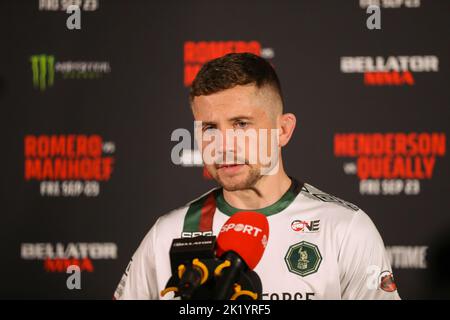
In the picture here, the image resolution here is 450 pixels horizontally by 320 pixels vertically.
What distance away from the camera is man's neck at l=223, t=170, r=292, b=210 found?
177 cm

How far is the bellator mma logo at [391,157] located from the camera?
252cm

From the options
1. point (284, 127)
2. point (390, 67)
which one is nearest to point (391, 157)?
point (390, 67)

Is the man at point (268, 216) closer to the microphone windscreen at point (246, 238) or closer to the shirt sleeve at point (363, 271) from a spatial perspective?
the shirt sleeve at point (363, 271)

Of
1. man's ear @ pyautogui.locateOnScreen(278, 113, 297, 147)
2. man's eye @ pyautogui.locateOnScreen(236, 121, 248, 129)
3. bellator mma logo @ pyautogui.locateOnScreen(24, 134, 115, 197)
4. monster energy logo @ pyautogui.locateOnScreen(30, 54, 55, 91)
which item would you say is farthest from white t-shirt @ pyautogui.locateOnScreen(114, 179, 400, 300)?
monster energy logo @ pyautogui.locateOnScreen(30, 54, 55, 91)

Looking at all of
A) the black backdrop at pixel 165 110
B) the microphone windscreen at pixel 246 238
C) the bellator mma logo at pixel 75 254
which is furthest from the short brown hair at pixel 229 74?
the bellator mma logo at pixel 75 254

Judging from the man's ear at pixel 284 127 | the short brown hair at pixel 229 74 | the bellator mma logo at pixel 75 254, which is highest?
the short brown hair at pixel 229 74

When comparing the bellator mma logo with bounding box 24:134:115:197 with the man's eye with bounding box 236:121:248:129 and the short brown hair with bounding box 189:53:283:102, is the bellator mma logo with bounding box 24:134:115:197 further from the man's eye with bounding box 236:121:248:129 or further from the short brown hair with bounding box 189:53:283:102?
the man's eye with bounding box 236:121:248:129

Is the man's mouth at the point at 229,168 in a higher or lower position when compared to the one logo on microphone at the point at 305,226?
higher

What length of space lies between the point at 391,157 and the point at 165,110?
43.8 inches

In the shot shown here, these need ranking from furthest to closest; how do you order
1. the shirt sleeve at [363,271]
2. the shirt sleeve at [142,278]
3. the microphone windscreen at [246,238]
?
1. the shirt sleeve at [142,278]
2. the shirt sleeve at [363,271]
3. the microphone windscreen at [246,238]

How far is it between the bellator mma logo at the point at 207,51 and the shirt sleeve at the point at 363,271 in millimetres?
1214

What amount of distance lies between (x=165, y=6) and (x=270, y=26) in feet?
1.74

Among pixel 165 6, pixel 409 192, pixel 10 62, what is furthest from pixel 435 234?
pixel 10 62

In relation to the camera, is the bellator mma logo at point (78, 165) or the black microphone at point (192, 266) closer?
the black microphone at point (192, 266)
